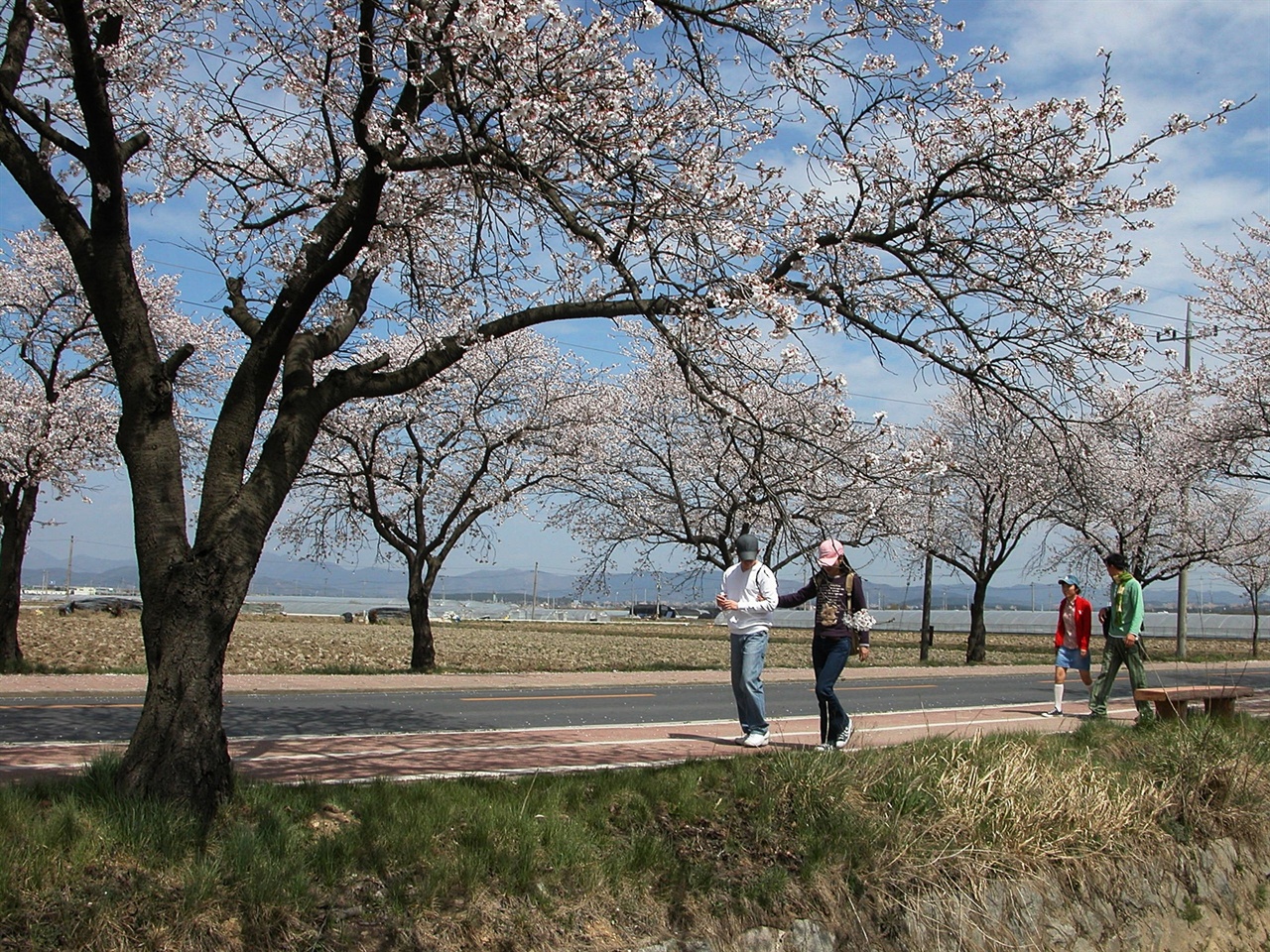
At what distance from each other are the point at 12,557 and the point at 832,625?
17.6 m

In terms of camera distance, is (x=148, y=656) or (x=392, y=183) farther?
(x=392, y=183)

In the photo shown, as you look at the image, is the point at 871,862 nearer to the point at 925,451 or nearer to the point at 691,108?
the point at 925,451

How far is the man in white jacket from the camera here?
941 centimetres

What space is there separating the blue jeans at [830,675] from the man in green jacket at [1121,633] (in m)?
4.27

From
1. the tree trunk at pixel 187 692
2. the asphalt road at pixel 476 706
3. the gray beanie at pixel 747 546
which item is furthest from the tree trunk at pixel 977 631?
the tree trunk at pixel 187 692

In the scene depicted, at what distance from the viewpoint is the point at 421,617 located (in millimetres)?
24062

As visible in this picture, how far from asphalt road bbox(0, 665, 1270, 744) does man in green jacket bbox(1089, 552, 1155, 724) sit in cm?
104

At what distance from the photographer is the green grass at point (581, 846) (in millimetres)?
5211

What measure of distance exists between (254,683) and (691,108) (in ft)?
40.2

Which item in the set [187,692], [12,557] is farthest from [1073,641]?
[12,557]

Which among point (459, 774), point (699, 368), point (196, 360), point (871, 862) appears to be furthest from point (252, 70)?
point (196, 360)

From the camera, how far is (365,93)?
693cm

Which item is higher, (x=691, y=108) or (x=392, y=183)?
(x=691, y=108)

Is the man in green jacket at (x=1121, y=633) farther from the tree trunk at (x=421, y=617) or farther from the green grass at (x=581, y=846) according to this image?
the tree trunk at (x=421, y=617)
